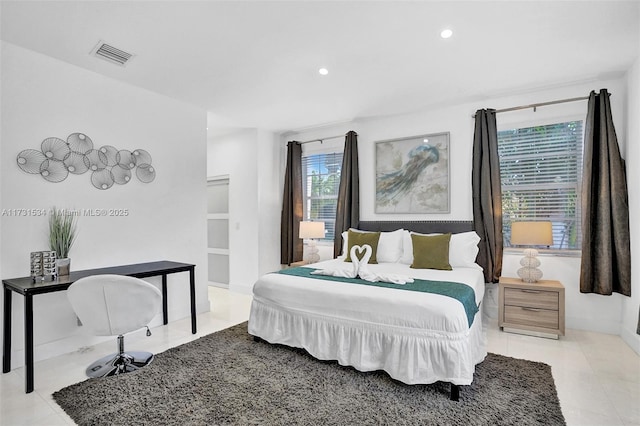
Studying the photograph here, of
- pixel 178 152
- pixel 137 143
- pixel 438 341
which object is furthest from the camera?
pixel 178 152

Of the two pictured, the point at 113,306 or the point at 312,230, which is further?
the point at 312,230

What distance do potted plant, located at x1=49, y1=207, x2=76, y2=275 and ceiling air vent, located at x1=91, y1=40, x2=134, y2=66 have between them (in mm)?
1437

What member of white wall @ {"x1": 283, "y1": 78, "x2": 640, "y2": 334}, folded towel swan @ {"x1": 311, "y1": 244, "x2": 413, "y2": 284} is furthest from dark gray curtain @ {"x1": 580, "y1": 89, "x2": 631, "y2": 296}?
folded towel swan @ {"x1": 311, "y1": 244, "x2": 413, "y2": 284}

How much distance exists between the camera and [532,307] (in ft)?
11.0

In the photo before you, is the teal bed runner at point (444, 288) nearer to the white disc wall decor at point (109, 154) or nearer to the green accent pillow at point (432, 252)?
the green accent pillow at point (432, 252)

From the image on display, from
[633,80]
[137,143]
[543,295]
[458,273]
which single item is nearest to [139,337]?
[137,143]

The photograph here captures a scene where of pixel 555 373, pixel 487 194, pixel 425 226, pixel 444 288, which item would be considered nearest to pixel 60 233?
pixel 444 288

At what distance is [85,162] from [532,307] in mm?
4651

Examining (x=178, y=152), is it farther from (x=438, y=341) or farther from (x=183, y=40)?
(x=438, y=341)

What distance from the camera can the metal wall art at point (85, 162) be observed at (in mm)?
2920

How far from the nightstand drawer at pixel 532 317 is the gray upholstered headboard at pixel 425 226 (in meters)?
1.02

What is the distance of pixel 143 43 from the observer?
278 centimetres

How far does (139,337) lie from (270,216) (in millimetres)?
2636

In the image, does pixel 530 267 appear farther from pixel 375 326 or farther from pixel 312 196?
pixel 312 196
